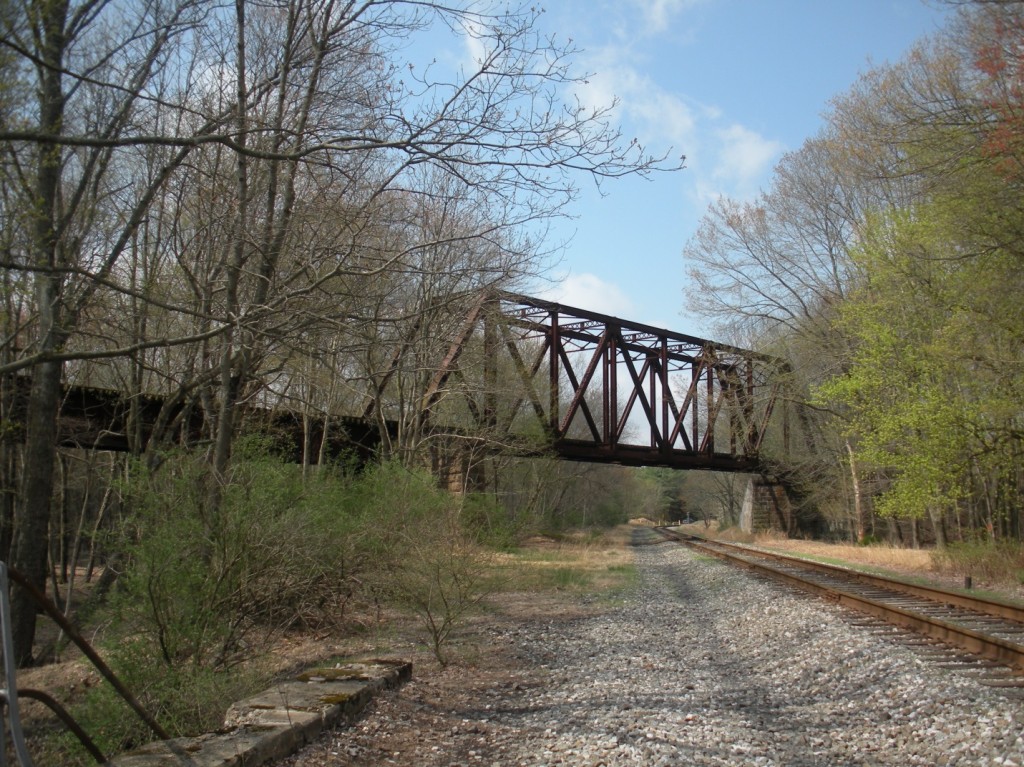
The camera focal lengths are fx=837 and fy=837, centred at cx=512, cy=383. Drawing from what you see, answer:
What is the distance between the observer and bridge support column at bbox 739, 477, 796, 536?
46.8 metres

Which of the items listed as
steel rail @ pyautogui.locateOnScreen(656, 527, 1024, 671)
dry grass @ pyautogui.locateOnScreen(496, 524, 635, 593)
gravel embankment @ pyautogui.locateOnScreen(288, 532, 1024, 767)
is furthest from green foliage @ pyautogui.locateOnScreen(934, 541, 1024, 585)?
dry grass @ pyautogui.locateOnScreen(496, 524, 635, 593)

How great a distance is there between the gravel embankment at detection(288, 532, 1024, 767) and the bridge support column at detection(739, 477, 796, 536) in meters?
37.4

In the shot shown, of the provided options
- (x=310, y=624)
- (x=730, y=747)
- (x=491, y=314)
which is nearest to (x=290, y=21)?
(x=310, y=624)

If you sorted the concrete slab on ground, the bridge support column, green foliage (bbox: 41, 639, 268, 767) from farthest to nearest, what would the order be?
the bridge support column → green foliage (bbox: 41, 639, 268, 767) → the concrete slab on ground

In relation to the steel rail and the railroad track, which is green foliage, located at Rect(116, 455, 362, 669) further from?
the steel rail

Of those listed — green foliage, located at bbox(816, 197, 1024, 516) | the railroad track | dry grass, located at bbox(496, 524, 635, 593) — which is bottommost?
dry grass, located at bbox(496, 524, 635, 593)

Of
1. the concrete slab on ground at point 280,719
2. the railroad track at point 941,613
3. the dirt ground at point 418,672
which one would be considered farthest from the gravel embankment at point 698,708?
the railroad track at point 941,613

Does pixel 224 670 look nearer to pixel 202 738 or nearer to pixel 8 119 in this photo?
pixel 202 738

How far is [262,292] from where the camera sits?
1109 centimetres

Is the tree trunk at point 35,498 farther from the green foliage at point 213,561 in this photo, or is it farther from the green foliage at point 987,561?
the green foliage at point 987,561

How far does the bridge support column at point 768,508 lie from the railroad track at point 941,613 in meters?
30.5

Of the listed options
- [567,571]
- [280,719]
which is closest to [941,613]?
[280,719]

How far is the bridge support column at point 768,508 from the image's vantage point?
153ft

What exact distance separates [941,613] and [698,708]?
19.0 ft
